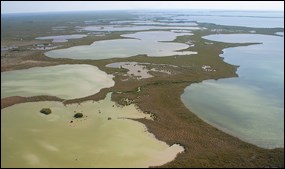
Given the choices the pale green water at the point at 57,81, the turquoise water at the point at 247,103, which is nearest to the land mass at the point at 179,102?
the turquoise water at the point at 247,103

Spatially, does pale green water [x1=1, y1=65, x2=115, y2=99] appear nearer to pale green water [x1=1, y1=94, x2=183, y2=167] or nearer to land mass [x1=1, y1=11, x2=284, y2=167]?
land mass [x1=1, y1=11, x2=284, y2=167]

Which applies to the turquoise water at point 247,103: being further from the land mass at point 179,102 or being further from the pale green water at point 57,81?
the pale green water at point 57,81

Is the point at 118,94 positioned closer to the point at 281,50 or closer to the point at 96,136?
the point at 96,136

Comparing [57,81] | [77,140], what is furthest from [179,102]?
[57,81]

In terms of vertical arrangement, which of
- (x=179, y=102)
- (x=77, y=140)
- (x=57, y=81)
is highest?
(x=57, y=81)

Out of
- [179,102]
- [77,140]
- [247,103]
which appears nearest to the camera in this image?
[77,140]

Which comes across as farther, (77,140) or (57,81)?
(57,81)

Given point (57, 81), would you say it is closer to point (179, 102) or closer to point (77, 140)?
point (179, 102)
